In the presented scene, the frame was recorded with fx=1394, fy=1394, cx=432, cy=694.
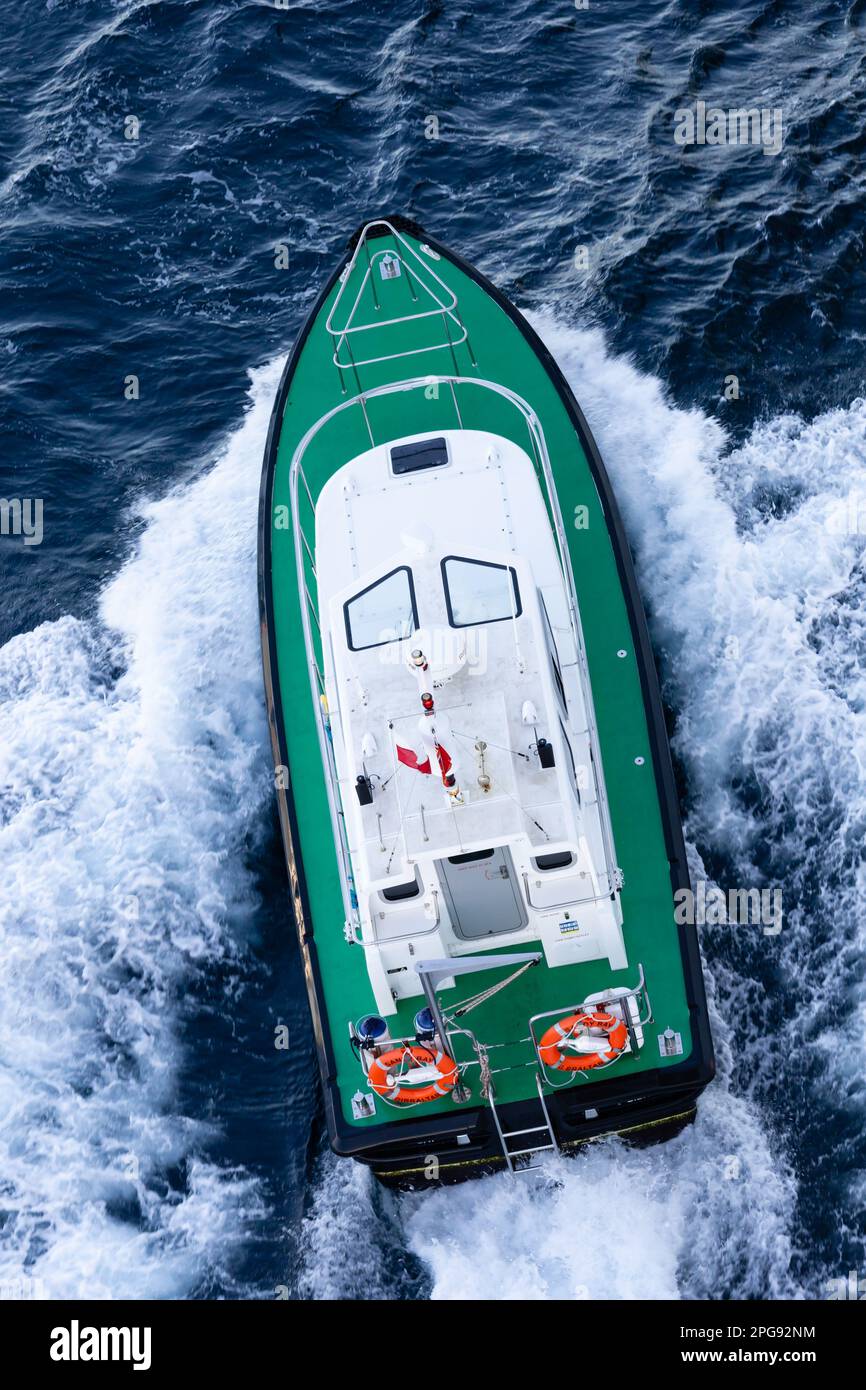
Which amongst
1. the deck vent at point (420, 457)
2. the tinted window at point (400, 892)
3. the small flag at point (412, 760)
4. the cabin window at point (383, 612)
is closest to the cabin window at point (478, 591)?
the cabin window at point (383, 612)

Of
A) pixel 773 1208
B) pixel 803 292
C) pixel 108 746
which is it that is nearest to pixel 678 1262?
pixel 773 1208

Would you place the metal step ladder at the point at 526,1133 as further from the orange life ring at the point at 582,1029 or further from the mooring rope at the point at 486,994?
the mooring rope at the point at 486,994

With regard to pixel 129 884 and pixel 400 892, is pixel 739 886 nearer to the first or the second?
pixel 400 892

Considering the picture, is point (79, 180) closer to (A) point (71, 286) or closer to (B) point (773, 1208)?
(A) point (71, 286)

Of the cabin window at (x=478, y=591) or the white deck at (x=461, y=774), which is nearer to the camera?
the white deck at (x=461, y=774)

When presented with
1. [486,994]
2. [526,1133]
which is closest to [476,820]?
[486,994]
